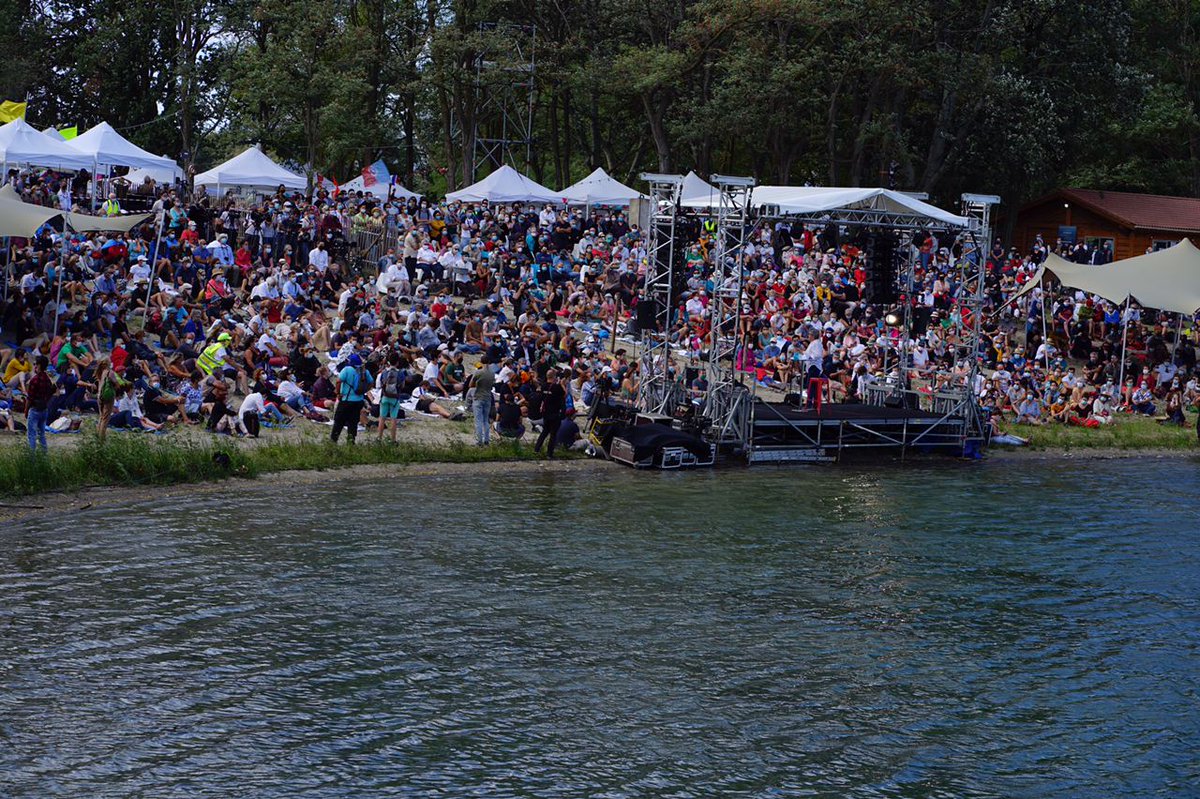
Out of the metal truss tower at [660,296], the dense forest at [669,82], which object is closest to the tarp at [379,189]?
the dense forest at [669,82]

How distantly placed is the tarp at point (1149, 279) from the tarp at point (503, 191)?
1320 centimetres

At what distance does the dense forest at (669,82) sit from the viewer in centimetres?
4397

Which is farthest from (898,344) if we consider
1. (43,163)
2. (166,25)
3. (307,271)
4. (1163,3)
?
(166,25)

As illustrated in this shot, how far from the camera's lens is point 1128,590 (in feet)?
58.0

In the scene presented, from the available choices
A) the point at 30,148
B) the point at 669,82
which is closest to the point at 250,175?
the point at 30,148

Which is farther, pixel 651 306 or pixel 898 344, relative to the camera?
pixel 898 344

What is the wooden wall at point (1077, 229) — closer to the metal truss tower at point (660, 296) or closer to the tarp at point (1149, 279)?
the tarp at point (1149, 279)

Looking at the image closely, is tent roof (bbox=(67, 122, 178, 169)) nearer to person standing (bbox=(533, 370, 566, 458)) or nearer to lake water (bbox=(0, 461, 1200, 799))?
person standing (bbox=(533, 370, 566, 458))

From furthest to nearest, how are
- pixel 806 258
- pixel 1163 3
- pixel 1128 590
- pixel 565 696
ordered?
pixel 1163 3, pixel 806 258, pixel 1128 590, pixel 565 696

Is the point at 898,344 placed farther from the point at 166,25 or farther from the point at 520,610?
the point at 166,25

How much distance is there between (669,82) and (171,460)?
94.0 feet

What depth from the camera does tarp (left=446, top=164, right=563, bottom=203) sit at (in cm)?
3728

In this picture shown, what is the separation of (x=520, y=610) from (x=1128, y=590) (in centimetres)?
796

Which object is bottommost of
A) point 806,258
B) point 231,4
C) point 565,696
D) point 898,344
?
point 565,696
